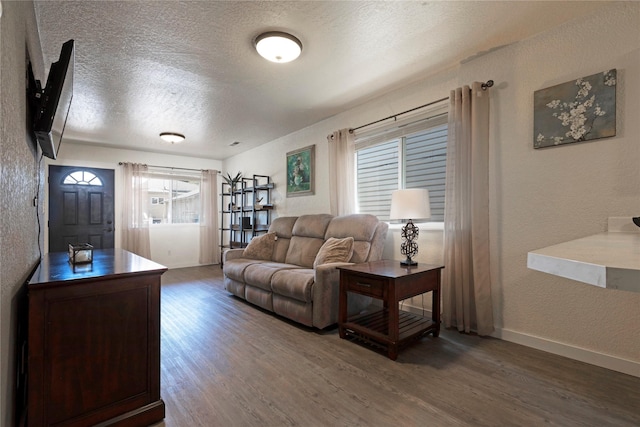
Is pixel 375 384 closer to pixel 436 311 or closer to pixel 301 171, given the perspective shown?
pixel 436 311

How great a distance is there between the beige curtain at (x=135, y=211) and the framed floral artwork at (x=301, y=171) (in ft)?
10.1

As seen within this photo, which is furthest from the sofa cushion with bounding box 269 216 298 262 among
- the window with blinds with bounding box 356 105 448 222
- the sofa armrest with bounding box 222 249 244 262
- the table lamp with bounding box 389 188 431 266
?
the table lamp with bounding box 389 188 431 266

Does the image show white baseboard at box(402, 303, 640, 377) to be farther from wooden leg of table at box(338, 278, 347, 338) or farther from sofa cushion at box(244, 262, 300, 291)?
sofa cushion at box(244, 262, 300, 291)

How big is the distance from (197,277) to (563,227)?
5.02 m

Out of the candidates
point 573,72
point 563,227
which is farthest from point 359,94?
point 563,227

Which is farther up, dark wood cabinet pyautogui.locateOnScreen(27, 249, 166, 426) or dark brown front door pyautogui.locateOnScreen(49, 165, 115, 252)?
dark brown front door pyautogui.locateOnScreen(49, 165, 115, 252)

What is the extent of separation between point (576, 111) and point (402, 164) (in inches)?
58.8

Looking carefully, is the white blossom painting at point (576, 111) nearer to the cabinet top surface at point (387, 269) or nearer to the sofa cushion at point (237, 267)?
the cabinet top surface at point (387, 269)

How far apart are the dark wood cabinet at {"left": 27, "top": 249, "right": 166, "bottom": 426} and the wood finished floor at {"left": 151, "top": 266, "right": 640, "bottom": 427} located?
0.87ft

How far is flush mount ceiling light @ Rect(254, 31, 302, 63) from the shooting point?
2.13 meters

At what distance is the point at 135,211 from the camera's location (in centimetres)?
550

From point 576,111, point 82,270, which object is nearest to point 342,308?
point 82,270

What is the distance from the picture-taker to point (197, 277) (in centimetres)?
505

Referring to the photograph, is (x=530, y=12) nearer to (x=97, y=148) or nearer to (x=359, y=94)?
(x=359, y=94)
